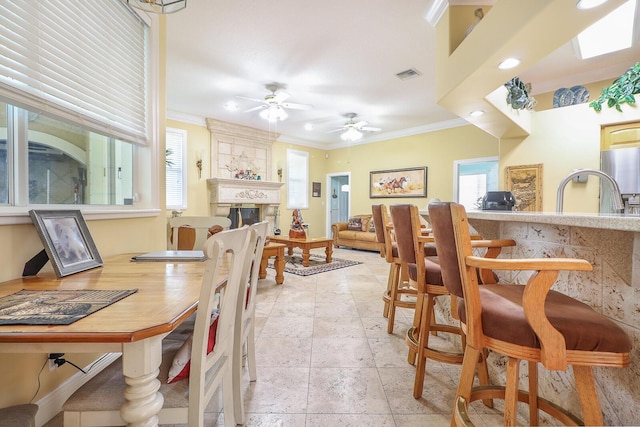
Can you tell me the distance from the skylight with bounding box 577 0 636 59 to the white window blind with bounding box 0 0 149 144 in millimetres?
4239

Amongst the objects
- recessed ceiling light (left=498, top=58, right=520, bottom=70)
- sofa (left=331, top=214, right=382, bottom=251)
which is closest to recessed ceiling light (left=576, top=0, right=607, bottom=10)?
recessed ceiling light (left=498, top=58, right=520, bottom=70)

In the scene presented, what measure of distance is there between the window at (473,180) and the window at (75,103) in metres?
5.42

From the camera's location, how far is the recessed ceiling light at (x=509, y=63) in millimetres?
2059

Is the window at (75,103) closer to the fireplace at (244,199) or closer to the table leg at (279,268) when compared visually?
the table leg at (279,268)

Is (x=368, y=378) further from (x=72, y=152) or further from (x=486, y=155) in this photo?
(x=486, y=155)

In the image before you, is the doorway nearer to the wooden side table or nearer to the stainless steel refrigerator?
the wooden side table

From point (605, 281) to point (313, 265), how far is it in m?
4.18

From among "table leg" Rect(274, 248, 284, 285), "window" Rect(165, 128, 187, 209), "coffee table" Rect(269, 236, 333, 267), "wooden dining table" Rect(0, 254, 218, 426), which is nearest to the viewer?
"wooden dining table" Rect(0, 254, 218, 426)

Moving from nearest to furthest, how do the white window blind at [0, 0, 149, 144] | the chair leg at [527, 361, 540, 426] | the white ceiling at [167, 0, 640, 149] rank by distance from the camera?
the chair leg at [527, 361, 540, 426] < the white window blind at [0, 0, 149, 144] < the white ceiling at [167, 0, 640, 149]

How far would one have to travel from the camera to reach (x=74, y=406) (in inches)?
33.4

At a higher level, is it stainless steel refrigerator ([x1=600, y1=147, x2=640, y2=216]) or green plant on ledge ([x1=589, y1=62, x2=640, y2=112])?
green plant on ledge ([x1=589, y1=62, x2=640, y2=112])

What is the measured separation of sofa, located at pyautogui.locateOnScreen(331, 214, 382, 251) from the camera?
6375 millimetres

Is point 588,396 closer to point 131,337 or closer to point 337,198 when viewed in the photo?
point 131,337

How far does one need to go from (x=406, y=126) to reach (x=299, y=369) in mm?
5767
